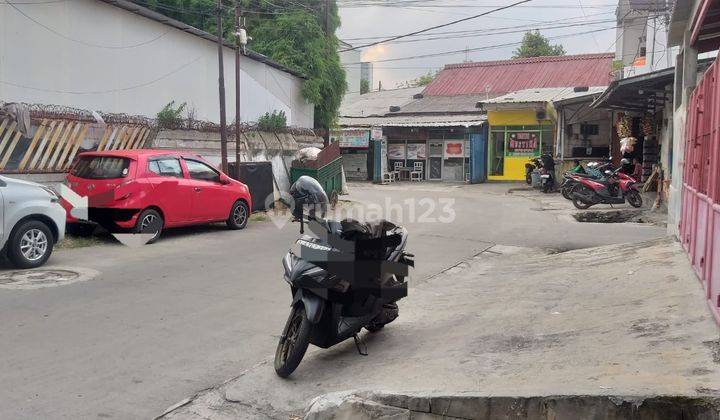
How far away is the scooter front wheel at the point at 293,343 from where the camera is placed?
475 centimetres

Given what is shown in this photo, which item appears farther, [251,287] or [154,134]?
[154,134]

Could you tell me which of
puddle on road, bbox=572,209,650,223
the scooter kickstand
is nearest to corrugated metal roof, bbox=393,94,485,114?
puddle on road, bbox=572,209,650,223

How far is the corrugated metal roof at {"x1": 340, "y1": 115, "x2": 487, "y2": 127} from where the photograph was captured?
2892 centimetres

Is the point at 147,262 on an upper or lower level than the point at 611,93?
lower

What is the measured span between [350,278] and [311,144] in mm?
16473

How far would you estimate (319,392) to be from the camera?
182 inches

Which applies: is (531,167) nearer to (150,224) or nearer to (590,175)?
(590,175)

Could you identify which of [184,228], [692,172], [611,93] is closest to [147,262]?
[184,228]

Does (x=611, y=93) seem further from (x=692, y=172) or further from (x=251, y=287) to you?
(x=251, y=287)

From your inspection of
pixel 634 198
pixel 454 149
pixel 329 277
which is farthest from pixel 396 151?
pixel 329 277

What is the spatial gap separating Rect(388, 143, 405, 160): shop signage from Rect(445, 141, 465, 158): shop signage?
2.36 metres

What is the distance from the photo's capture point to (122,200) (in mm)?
10562

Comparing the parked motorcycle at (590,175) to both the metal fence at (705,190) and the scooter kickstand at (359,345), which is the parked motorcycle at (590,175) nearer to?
the metal fence at (705,190)

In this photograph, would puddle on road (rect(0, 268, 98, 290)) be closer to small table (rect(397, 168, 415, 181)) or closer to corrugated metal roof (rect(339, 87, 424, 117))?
small table (rect(397, 168, 415, 181))
